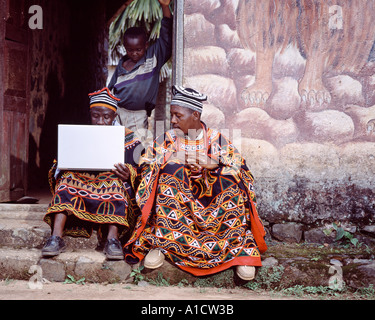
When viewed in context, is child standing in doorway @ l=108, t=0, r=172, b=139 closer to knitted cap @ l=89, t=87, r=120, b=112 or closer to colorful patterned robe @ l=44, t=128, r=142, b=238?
knitted cap @ l=89, t=87, r=120, b=112

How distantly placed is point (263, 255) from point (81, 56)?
221 inches

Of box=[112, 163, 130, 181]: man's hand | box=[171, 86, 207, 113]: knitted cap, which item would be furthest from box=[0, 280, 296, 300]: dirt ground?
Answer: box=[171, 86, 207, 113]: knitted cap

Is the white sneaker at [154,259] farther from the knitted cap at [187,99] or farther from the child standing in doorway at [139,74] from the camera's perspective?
the child standing in doorway at [139,74]

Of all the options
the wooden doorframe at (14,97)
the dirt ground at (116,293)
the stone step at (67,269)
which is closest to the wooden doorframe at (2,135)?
the wooden doorframe at (14,97)

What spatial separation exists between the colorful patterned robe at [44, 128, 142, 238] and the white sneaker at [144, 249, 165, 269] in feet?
1.21

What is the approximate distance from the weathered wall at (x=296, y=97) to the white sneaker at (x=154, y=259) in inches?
49.0

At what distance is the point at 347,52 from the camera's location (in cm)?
395

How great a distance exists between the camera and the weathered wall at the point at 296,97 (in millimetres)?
3932

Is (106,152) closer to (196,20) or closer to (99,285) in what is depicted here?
(99,285)

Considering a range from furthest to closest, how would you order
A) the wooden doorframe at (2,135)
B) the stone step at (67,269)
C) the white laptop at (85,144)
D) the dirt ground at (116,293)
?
the wooden doorframe at (2,135)
the white laptop at (85,144)
the stone step at (67,269)
the dirt ground at (116,293)

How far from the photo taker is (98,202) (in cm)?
344

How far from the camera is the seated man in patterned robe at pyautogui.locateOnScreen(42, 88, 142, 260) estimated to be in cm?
332

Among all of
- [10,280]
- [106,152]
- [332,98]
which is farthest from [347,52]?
[10,280]

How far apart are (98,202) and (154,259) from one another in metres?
0.66
